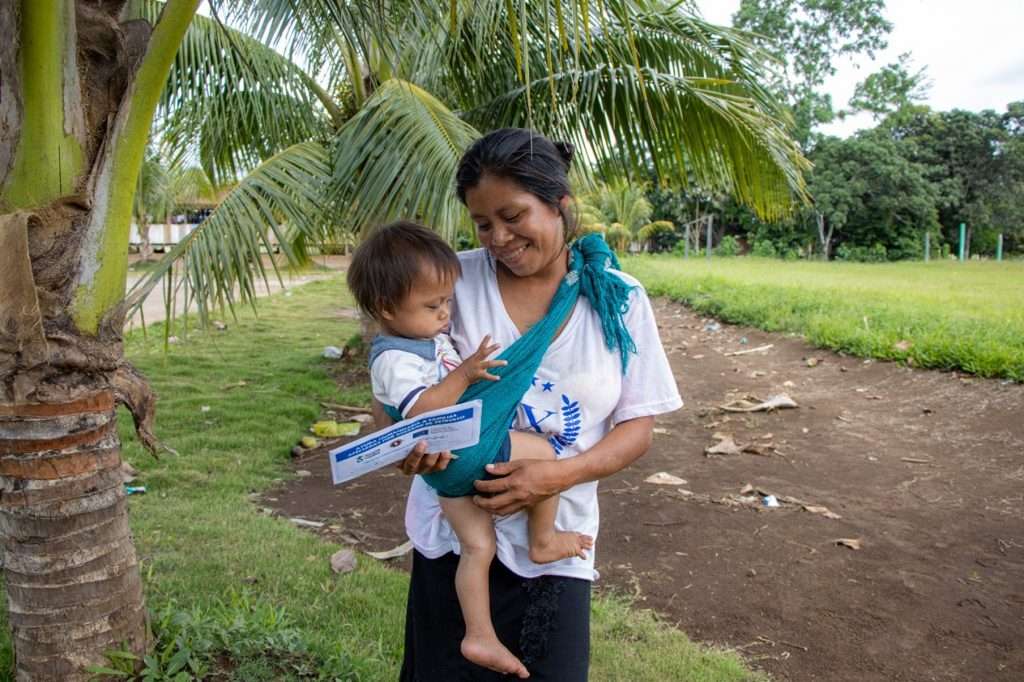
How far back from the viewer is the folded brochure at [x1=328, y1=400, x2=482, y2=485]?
150cm

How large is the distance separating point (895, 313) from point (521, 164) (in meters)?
9.46

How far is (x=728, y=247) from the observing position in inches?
1244

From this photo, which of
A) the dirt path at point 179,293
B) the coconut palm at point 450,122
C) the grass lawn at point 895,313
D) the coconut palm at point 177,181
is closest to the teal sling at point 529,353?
the coconut palm at point 450,122

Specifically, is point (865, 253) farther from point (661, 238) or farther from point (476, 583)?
point (476, 583)

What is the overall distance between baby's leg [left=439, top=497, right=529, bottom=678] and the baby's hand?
0.27 metres

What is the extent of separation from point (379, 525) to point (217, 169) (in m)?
3.71

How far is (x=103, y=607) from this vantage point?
229 centimetres

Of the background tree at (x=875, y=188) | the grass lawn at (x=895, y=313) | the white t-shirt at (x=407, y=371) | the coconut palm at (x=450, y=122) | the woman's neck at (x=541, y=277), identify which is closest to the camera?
the white t-shirt at (x=407, y=371)

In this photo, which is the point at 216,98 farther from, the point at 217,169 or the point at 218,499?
the point at 218,499

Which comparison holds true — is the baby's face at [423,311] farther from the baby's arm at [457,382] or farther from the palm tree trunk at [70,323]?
the palm tree trunk at [70,323]

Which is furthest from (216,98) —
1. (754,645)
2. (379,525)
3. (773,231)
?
(773,231)

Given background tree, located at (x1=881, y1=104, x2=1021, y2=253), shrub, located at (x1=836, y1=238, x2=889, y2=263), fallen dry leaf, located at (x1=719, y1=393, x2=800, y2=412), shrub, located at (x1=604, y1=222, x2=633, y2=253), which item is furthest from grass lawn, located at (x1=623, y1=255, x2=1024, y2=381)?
background tree, located at (x1=881, y1=104, x2=1021, y2=253)

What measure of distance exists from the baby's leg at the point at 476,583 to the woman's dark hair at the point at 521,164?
0.63m

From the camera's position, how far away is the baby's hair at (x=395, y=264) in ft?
5.48
